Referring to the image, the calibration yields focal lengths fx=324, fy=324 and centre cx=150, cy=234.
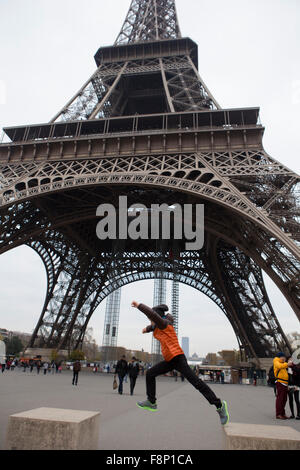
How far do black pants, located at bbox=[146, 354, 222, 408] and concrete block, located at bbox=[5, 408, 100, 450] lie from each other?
2.78 feet

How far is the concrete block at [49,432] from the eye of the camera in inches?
118

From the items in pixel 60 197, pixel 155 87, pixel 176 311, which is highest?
pixel 155 87

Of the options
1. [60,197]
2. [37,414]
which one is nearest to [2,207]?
[60,197]

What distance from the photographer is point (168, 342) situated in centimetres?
381

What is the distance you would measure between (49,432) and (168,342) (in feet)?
4.96

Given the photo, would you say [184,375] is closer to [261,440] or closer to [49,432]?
[261,440]

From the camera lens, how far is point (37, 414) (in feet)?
Result: 11.1

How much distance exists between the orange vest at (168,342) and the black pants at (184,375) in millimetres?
61

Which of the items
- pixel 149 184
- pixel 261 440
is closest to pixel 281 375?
pixel 261 440

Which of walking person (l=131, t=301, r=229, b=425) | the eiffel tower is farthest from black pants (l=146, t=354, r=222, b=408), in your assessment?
the eiffel tower

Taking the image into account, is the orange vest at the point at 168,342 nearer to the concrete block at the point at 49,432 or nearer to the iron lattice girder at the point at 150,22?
the concrete block at the point at 49,432

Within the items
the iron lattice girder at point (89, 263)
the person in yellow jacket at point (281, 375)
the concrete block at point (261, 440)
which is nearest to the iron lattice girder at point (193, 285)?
the iron lattice girder at point (89, 263)
